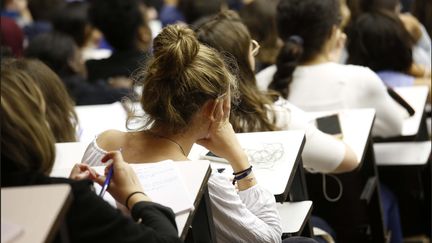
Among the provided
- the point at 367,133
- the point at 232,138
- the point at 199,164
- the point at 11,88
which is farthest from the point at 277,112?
the point at 11,88

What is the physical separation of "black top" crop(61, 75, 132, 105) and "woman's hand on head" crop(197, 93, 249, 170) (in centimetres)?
190

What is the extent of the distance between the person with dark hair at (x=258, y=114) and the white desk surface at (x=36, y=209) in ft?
4.63

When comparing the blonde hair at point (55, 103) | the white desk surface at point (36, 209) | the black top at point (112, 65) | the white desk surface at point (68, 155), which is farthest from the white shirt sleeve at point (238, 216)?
the black top at point (112, 65)

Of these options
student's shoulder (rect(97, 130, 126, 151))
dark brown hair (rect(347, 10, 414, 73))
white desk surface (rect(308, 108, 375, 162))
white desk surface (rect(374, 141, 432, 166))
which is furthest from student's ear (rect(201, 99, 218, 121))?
dark brown hair (rect(347, 10, 414, 73))

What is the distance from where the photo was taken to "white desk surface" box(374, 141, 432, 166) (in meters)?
3.34

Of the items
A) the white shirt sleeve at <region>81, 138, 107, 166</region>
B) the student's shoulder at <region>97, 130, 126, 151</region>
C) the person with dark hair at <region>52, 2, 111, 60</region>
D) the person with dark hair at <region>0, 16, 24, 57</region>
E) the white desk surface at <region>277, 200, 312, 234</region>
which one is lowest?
the person with dark hair at <region>0, 16, 24, 57</region>

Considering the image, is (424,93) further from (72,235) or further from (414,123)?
(72,235)

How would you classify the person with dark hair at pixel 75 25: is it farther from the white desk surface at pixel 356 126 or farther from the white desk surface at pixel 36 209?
the white desk surface at pixel 36 209

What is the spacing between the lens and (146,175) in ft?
6.48

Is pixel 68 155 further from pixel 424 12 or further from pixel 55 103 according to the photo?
pixel 424 12

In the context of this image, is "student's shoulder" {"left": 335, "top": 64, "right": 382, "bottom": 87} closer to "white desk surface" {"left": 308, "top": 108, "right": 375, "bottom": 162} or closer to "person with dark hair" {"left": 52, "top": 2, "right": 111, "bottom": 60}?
"white desk surface" {"left": 308, "top": 108, "right": 375, "bottom": 162}

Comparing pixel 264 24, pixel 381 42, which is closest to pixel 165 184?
pixel 381 42

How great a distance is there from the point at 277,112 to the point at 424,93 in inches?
42.0

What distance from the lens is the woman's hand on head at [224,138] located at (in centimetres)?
218
